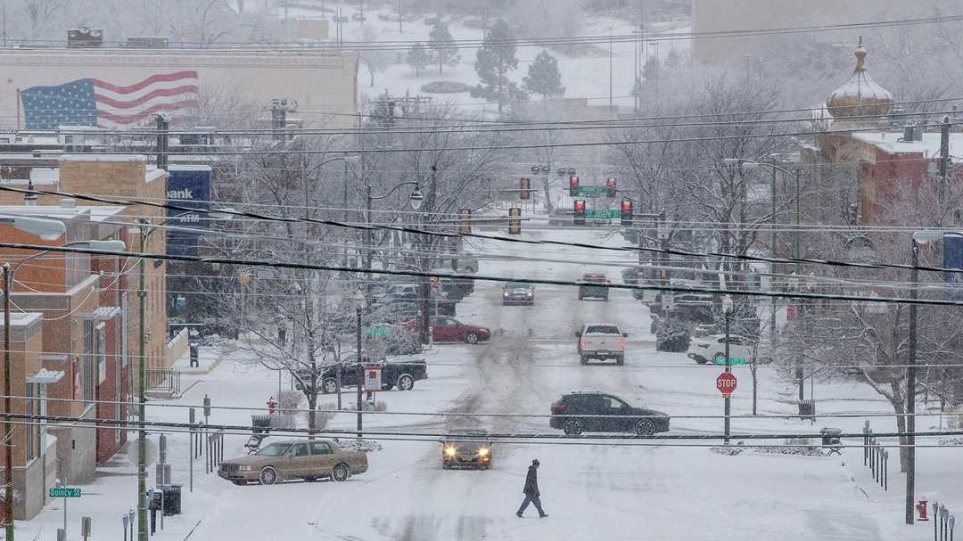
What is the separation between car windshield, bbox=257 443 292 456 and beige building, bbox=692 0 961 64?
421 feet

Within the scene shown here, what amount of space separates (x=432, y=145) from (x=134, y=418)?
3015 cm

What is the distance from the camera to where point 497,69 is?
17675cm

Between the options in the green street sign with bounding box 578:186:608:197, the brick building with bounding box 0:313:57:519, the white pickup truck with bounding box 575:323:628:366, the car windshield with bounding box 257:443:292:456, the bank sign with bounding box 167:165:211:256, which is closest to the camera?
the brick building with bounding box 0:313:57:519

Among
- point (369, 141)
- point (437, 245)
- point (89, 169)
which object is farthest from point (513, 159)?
point (89, 169)

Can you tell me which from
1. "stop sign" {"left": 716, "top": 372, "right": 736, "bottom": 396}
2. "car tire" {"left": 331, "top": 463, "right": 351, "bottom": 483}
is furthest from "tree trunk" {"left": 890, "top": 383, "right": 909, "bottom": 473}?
"car tire" {"left": 331, "top": 463, "right": 351, "bottom": 483}

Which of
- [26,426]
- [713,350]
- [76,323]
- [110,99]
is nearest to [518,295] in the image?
[713,350]

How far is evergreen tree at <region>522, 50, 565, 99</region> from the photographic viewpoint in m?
164

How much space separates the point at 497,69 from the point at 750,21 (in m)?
27.5

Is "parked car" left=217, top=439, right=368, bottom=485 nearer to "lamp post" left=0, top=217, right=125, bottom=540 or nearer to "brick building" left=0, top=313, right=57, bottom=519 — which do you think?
"brick building" left=0, top=313, right=57, bottom=519

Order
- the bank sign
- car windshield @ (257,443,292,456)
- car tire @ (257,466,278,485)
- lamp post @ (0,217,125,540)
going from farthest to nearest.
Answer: the bank sign → car windshield @ (257,443,292,456) → car tire @ (257,466,278,485) → lamp post @ (0,217,125,540)

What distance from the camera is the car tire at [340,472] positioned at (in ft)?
114

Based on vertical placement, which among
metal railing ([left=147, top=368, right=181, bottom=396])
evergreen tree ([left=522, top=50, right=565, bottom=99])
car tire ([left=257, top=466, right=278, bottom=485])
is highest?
evergreen tree ([left=522, top=50, right=565, bottom=99])

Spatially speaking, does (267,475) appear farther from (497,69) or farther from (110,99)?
(497,69)

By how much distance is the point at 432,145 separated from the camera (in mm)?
67812
